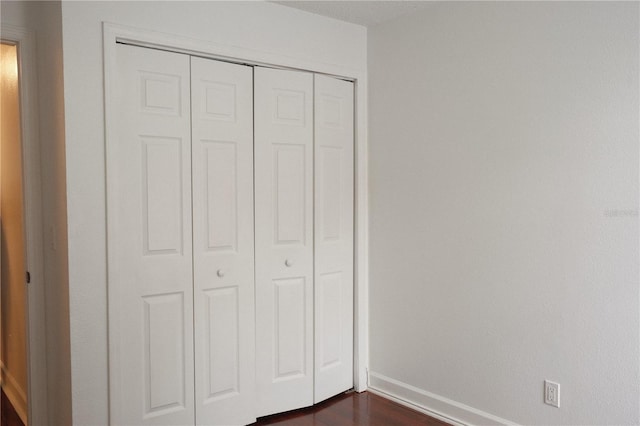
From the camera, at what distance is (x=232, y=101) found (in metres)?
2.85

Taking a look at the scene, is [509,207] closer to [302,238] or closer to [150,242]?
[302,238]

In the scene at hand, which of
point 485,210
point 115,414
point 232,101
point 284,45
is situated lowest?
point 115,414

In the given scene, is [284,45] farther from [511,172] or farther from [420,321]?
[420,321]

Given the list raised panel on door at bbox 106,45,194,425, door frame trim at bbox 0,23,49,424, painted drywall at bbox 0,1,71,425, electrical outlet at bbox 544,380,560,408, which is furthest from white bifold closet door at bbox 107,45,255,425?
electrical outlet at bbox 544,380,560,408

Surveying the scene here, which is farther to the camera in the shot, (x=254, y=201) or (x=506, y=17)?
(x=254, y=201)

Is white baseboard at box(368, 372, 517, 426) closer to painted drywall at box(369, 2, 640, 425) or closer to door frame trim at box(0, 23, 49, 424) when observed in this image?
painted drywall at box(369, 2, 640, 425)

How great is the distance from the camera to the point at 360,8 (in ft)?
10.1

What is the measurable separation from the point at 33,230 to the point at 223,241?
0.92 meters

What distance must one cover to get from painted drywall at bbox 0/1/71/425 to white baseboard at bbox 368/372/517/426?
183 cm

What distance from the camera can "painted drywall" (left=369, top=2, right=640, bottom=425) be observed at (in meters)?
2.33

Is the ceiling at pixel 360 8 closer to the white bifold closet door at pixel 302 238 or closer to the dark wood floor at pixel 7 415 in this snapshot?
the white bifold closet door at pixel 302 238

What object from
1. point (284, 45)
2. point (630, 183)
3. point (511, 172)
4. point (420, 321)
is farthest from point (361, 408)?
point (284, 45)

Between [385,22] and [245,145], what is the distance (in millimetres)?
1221

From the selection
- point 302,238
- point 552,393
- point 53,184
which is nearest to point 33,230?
point 53,184
